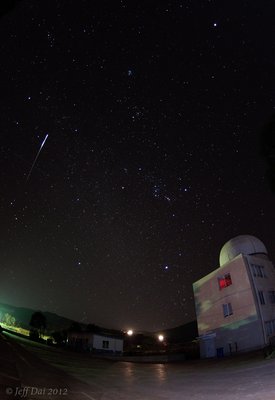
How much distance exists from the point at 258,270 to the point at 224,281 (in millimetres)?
4341

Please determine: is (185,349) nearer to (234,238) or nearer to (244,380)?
(234,238)

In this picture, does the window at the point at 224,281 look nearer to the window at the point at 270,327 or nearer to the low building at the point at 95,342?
the window at the point at 270,327

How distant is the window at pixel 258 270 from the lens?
3687 cm

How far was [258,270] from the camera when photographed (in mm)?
37844

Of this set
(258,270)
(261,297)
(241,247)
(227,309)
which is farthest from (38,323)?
(261,297)

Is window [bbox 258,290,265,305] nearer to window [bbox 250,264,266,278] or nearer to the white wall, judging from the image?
window [bbox 250,264,266,278]

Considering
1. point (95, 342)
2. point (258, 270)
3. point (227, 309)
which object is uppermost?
point (258, 270)

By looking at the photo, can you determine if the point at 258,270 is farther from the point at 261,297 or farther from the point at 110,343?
the point at 110,343

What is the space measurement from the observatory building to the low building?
18.7 m

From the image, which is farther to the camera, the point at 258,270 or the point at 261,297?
the point at 258,270

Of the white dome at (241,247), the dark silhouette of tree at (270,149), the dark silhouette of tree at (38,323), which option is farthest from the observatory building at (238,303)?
the dark silhouette of tree at (38,323)

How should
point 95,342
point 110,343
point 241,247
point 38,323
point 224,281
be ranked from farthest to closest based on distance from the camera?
1. point 38,323
2. point 110,343
3. point 95,342
4. point 241,247
5. point 224,281

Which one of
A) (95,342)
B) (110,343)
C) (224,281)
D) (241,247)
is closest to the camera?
(224,281)

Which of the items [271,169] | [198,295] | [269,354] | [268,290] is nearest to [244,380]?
[269,354]
